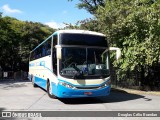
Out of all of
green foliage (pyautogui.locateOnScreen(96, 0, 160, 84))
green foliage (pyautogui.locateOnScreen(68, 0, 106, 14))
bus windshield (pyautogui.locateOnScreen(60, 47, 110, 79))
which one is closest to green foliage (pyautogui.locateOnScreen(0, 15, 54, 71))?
green foliage (pyautogui.locateOnScreen(68, 0, 106, 14))

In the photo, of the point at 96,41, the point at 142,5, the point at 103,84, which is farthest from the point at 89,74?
the point at 142,5

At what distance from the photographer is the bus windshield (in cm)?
1362

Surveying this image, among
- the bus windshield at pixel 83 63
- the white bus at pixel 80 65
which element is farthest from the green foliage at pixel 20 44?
the bus windshield at pixel 83 63

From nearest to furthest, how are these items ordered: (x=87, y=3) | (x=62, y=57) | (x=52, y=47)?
(x=62, y=57)
(x=52, y=47)
(x=87, y=3)

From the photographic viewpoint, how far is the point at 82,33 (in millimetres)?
14461

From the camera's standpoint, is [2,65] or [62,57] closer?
[62,57]

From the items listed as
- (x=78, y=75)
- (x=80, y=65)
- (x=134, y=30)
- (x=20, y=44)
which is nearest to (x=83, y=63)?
(x=80, y=65)

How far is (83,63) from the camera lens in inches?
543

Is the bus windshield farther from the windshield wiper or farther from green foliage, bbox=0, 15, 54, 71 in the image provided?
green foliage, bbox=0, 15, 54, 71

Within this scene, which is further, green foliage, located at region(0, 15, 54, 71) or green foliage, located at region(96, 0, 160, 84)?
green foliage, located at region(0, 15, 54, 71)

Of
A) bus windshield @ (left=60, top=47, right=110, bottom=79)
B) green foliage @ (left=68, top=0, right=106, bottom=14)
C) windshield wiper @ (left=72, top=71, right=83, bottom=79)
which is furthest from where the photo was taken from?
green foliage @ (left=68, top=0, right=106, bottom=14)

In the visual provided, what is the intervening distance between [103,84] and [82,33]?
2.54 m

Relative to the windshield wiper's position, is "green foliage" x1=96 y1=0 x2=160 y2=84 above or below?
above

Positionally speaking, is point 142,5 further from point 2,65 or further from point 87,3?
point 2,65
